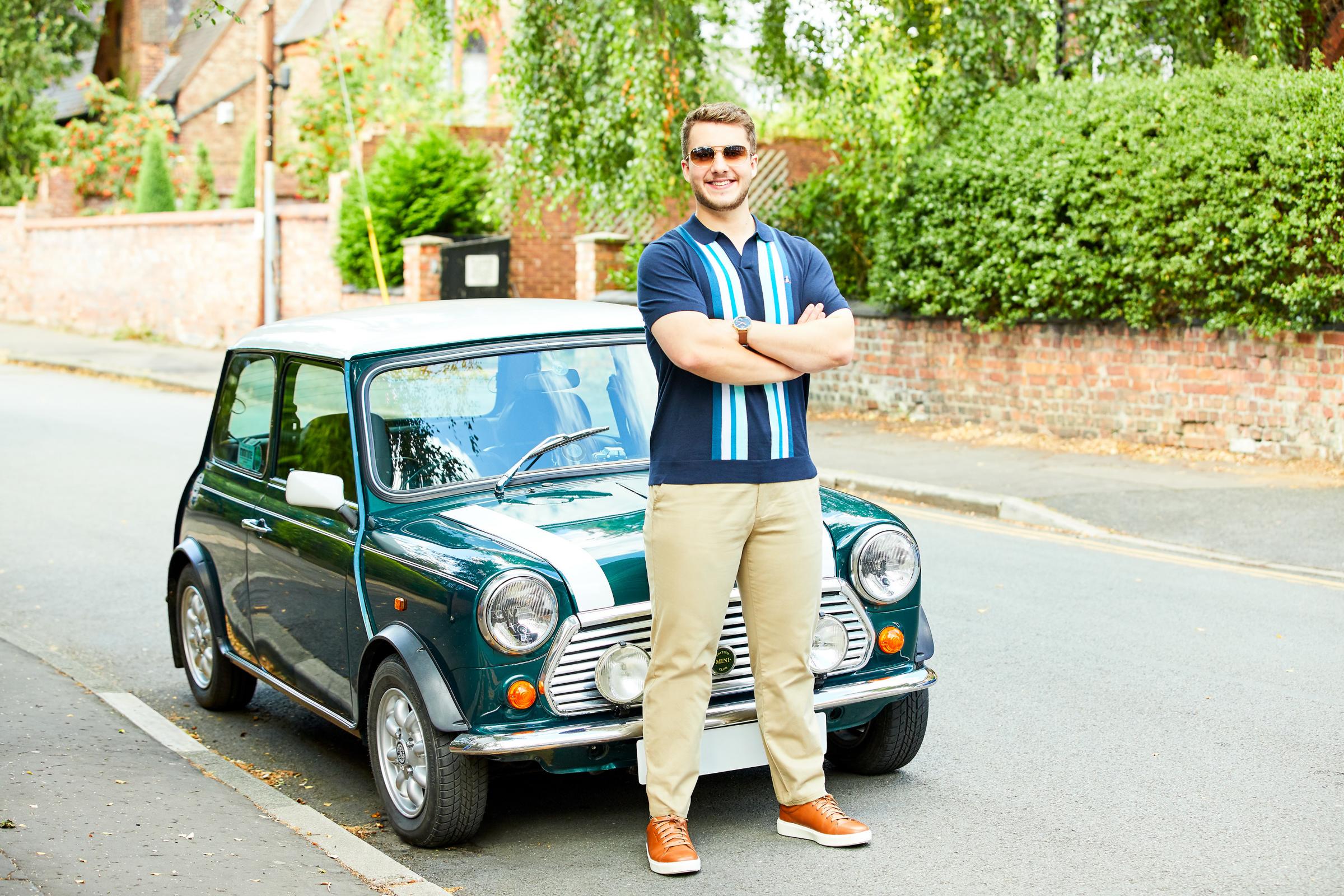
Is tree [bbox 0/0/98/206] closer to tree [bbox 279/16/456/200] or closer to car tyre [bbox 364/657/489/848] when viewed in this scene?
tree [bbox 279/16/456/200]

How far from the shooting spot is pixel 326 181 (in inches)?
1260

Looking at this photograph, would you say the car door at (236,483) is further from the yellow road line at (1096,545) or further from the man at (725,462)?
the yellow road line at (1096,545)

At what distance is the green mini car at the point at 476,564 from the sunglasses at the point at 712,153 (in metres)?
1.15

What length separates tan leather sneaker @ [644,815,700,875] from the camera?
4.42 m

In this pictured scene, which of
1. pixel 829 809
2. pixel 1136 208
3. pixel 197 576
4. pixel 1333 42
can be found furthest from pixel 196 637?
pixel 1333 42

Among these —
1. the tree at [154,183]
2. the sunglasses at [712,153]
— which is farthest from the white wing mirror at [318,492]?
the tree at [154,183]

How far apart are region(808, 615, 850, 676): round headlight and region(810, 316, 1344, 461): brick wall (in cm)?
947

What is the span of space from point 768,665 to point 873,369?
42.2 ft

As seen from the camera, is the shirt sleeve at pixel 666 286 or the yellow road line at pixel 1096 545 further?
the yellow road line at pixel 1096 545

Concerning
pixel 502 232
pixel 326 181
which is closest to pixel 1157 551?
pixel 502 232

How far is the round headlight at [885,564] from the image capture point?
15.9 ft

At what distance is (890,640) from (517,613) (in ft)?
4.09

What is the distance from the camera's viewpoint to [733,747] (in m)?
4.63

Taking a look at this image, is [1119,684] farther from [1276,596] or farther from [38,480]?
[38,480]
